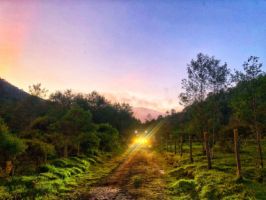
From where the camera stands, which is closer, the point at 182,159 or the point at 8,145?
the point at 8,145

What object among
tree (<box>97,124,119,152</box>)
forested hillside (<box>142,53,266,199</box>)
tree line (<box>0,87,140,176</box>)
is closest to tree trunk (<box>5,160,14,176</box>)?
tree line (<box>0,87,140,176</box>)

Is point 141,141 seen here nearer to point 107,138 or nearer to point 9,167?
point 107,138

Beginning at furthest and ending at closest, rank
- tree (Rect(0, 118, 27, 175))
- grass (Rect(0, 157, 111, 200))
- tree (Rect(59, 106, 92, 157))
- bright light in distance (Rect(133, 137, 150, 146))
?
bright light in distance (Rect(133, 137, 150, 146)), tree (Rect(59, 106, 92, 157)), tree (Rect(0, 118, 27, 175)), grass (Rect(0, 157, 111, 200))

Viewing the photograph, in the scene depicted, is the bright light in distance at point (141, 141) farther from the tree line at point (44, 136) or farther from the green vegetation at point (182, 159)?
the green vegetation at point (182, 159)

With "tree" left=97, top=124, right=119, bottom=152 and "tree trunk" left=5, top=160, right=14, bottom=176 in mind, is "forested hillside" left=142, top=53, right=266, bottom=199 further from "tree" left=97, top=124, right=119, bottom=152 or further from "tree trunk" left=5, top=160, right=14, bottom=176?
"tree" left=97, top=124, right=119, bottom=152

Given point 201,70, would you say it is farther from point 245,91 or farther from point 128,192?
point 128,192

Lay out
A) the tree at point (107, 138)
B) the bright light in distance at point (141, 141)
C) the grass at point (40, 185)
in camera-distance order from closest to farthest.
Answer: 1. the grass at point (40, 185)
2. the tree at point (107, 138)
3. the bright light in distance at point (141, 141)

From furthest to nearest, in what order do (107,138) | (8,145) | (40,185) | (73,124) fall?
(107,138) → (73,124) → (8,145) → (40,185)

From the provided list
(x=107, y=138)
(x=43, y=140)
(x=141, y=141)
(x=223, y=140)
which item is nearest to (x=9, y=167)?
(x=43, y=140)

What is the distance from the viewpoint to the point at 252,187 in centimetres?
2214

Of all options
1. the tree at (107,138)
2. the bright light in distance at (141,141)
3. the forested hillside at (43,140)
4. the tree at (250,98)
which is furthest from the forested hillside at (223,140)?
the bright light in distance at (141,141)

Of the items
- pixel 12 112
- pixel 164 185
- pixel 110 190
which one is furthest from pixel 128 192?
pixel 12 112

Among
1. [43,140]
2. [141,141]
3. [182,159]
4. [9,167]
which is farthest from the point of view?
[141,141]

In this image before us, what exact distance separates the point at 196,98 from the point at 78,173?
23.6 meters
